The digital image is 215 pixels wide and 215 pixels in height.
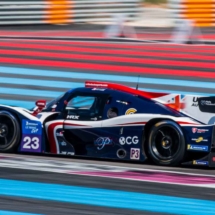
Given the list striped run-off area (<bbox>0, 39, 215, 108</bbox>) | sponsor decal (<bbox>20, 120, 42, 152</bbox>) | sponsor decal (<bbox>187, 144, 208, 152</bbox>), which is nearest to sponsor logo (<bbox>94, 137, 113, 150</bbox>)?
sponsor decal (<bbox>20, 120, 42, 152</bbox>)

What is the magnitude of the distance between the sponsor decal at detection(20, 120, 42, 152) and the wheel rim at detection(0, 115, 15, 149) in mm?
174

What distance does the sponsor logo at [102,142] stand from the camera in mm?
8977

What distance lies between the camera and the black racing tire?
9.55 m

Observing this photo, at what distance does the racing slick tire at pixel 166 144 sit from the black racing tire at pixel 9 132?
6.49 ft

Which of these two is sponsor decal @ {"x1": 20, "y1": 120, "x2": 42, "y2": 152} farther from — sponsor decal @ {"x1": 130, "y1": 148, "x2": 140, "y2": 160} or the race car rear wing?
the race car rear wing

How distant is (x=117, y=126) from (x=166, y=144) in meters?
0.71

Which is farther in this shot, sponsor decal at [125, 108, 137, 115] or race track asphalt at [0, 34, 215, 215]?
sponsor decal at [125, 108, 137, 115]

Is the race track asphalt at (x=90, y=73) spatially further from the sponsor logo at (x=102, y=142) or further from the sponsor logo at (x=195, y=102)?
the sponsor logo at (x=195, y=102)

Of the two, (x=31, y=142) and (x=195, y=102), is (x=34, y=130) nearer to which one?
(x=31, y=142)

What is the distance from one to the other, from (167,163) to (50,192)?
227 cm

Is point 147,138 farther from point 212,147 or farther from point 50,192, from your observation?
point 50,192

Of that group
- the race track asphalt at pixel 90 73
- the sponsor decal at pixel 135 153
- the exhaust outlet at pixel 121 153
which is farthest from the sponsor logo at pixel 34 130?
the sponsor decal at pixel 135 153

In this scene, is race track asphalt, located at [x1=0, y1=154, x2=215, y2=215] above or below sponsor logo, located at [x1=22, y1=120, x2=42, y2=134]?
below

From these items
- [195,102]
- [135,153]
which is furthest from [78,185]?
[195,102]
